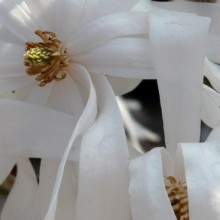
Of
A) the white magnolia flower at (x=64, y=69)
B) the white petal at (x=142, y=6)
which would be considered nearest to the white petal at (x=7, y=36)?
the white magnolia flower at (x=64, y=69)

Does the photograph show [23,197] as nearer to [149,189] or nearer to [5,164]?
[5,164]

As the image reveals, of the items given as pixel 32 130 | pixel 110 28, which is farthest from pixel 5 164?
pixel 110 28

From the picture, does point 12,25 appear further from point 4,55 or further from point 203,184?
point 203,184

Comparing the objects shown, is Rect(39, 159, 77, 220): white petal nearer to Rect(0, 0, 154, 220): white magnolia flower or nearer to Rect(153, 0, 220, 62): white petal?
Rect(0, 0, 154, 220): white magnolia flower

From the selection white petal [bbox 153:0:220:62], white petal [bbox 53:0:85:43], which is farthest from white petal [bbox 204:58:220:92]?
white petal [bbox 53:0:85:43]

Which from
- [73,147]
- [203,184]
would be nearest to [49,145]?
[73,147]

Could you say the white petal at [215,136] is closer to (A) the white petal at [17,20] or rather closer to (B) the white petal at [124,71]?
(B) the white petal at [124,71]
